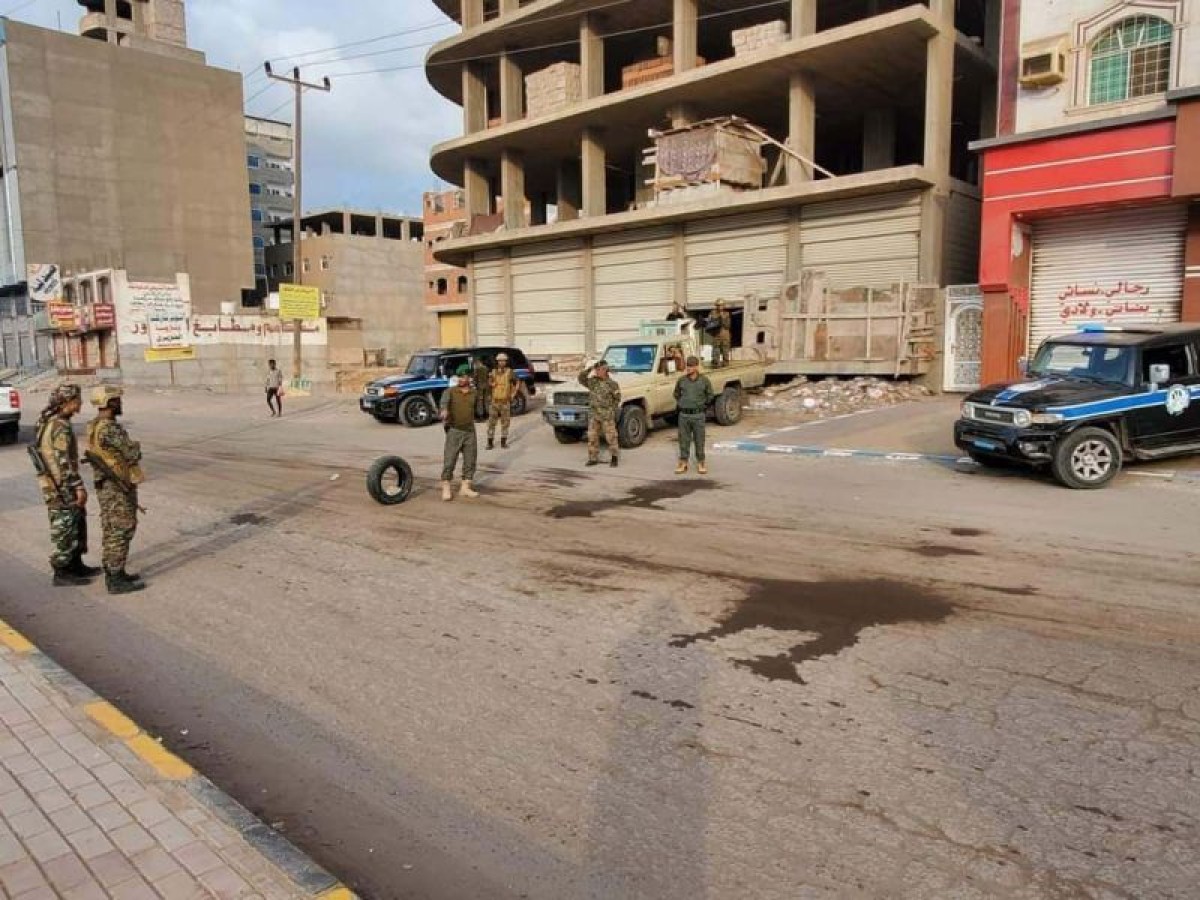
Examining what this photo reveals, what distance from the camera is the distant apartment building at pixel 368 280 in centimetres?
7106

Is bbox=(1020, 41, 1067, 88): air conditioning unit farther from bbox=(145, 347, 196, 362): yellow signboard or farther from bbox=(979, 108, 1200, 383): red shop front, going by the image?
bbox=(145, 347, 196, 362): yellow signboard

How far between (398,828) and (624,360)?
13.8 meters

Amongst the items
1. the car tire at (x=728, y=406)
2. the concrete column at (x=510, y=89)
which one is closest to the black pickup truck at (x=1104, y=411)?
the car tire at (x=728, y=406)

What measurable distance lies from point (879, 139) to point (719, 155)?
21.6ft

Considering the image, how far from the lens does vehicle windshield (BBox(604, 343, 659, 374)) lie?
16391mm

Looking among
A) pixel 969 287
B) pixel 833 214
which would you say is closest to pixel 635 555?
pixel 969 287

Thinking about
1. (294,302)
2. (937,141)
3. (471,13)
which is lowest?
(294,302)

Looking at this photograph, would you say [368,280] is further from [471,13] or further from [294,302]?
[471,13]

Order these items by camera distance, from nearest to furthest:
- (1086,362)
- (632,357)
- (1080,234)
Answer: (1086,362), (632,357), (1080,234)

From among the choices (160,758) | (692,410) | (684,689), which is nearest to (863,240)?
(692,410)

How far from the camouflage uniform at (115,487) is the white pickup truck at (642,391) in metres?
9.45

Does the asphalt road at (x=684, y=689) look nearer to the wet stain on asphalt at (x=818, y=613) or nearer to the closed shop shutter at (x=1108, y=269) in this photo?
the wet stain on asphalt at (x=818, y=613)

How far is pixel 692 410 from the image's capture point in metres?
12.3

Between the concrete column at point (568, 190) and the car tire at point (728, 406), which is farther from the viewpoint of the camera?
the concrete column at point (568, 190)
